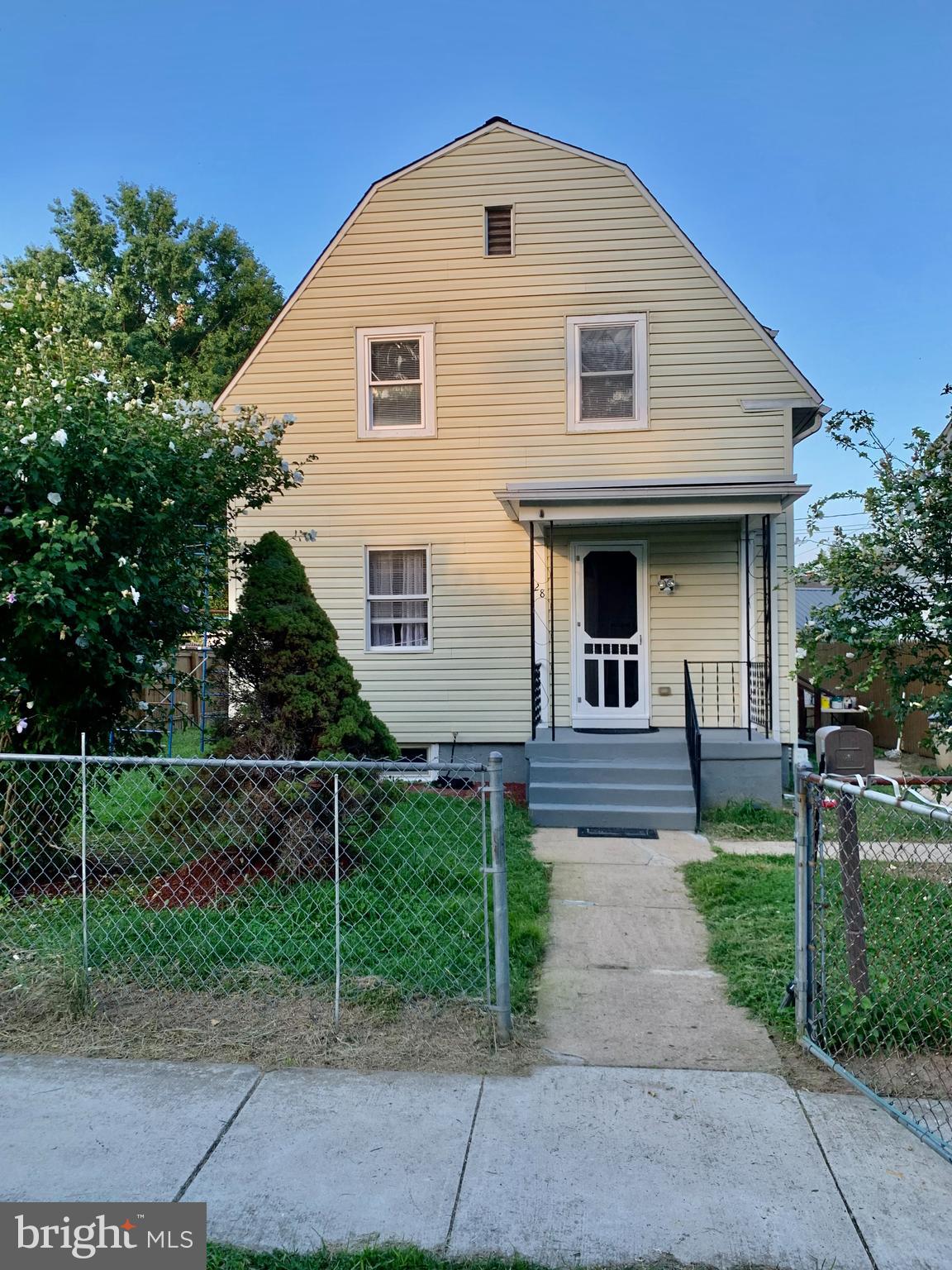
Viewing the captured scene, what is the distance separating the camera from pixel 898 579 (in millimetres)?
5309

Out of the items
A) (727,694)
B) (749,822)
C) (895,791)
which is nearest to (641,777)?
(749,822)

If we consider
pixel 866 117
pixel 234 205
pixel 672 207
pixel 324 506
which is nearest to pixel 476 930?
pixel 324 506

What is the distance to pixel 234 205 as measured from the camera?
24422mm

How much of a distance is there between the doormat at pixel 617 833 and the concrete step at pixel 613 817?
0.26ft

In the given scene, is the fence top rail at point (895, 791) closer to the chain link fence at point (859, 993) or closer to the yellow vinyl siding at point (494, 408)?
the chain link fence at point (859, 993)

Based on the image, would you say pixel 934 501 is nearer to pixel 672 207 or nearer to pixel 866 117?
pixel 672 207

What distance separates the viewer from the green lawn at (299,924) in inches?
172

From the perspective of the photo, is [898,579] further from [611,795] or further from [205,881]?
[205,881]

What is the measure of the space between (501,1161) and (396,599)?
328 inches

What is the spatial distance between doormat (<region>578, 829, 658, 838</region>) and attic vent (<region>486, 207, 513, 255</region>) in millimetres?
7234

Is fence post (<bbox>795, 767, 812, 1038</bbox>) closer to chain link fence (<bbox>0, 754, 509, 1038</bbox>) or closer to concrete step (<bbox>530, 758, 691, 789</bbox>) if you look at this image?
chain link fence (<bbox>0, 754, 509, 1038</bbox>)

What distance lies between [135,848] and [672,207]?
31.7 ft

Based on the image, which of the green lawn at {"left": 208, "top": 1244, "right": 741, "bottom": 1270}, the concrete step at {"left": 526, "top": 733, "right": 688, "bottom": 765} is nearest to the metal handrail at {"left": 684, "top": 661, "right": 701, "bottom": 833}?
the concrete step at {"left": 526, "top": 733, "right": 688, "bottom": 765}

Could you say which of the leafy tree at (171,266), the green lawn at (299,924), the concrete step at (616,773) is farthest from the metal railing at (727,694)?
the leafy tree at (171,266)
